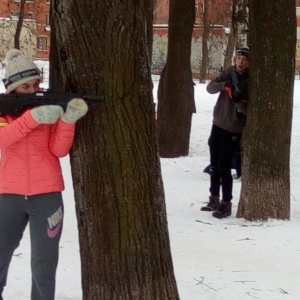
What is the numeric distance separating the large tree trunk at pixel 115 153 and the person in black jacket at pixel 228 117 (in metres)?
3.27

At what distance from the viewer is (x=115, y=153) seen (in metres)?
3.85

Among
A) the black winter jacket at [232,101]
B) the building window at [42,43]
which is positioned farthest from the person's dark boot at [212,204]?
the building window at [42,43]

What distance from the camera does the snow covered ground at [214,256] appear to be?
4949 millimetres

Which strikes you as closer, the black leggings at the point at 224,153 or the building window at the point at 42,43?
the black leggings at the point at 224,153

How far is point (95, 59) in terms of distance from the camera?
377cm

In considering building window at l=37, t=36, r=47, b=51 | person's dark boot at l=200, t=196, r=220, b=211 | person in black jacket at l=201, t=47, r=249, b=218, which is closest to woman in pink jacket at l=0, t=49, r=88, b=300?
person in black jacket at l=201, t=47, r=249, b=218

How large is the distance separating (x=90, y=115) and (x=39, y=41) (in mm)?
49122

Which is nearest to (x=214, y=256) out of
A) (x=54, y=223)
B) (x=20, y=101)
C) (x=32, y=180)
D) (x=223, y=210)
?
(x=223, y=210)

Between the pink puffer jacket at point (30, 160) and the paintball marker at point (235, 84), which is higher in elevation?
the paintball marker at point (235, 84)

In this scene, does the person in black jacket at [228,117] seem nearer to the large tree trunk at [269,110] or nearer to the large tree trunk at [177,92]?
the large tree trunk at [269,110]

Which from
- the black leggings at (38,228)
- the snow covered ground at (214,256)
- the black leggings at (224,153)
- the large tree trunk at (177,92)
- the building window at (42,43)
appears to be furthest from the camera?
the building window at (42,43)

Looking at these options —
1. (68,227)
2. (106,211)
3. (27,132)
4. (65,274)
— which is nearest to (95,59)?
(27,132)

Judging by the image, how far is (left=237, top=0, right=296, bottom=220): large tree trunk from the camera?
682 cm

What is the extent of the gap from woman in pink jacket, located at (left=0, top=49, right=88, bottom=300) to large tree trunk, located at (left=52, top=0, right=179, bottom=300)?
0.20 m
